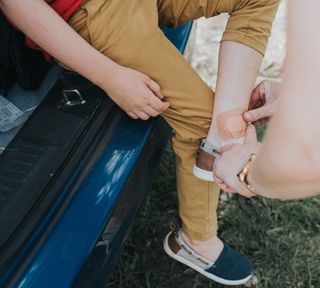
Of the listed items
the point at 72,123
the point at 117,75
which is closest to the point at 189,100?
the point at 117,75

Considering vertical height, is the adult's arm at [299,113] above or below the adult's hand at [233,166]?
above

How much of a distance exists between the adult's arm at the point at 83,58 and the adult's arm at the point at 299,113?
0.46 metres

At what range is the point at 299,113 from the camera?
2.68 ft

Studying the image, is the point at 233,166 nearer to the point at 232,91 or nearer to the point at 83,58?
the point at 232,91

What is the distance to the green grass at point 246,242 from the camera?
174 centimetres

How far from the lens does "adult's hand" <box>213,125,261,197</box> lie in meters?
1.22

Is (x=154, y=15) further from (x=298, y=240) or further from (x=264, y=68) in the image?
(x=264, y=68)

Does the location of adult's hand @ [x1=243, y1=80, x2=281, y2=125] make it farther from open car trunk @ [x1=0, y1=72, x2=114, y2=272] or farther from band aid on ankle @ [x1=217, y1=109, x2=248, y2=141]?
open car trunk @ [x1=0, y1=72, x2=114, y2=272]

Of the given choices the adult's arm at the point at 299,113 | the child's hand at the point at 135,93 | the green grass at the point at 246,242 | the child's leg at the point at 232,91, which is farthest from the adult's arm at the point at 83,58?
the green grass at the point at 246,242

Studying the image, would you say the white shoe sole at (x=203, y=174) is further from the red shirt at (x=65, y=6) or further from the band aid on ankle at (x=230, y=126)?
the red shirt at (x=65, y=6)

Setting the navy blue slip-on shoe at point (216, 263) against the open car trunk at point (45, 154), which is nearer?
the open car trunk at point (45, 154)

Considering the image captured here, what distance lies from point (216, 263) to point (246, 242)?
214 millimetres

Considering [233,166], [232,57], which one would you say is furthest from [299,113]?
[232,57]

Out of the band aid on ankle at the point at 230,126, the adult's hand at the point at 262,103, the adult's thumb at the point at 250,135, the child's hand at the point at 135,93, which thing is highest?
the child's hand at the point at 135,93
